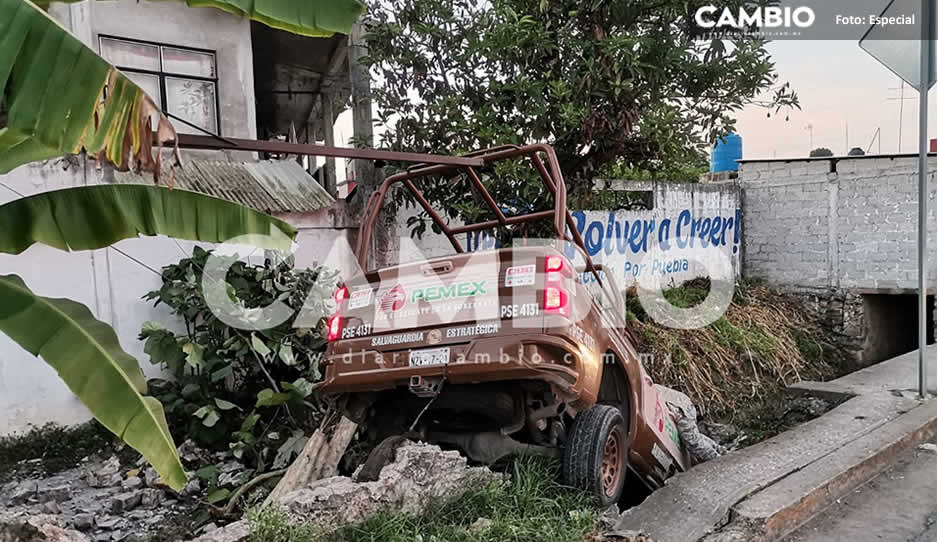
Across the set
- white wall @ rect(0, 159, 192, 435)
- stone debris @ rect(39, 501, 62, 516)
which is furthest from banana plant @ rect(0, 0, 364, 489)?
white wall @ rect(0, 159, 192, 435)

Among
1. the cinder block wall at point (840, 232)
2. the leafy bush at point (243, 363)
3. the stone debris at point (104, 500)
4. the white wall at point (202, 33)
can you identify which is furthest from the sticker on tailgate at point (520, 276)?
the cinder block wall at point (840, 232)

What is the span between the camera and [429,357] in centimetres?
339

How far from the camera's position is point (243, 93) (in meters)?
7.57

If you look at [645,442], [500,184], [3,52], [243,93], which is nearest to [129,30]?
[243,93]

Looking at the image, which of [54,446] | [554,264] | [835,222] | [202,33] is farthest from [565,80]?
[835,222]

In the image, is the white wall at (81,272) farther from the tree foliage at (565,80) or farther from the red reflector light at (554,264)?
the red reflector light at (554,264)

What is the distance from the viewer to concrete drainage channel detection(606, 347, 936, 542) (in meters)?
3.53

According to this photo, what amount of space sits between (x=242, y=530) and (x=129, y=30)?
6.22 meters

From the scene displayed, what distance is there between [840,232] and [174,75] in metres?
10.1

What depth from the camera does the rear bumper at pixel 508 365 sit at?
3.20 m

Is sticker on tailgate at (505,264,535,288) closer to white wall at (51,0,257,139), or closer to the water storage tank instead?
white wall at (51,0,257,139)

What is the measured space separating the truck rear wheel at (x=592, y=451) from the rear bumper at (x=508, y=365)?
34 centimetres

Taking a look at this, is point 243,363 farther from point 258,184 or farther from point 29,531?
point 29,531

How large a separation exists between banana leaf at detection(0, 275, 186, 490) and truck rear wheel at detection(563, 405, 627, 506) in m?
2.21
